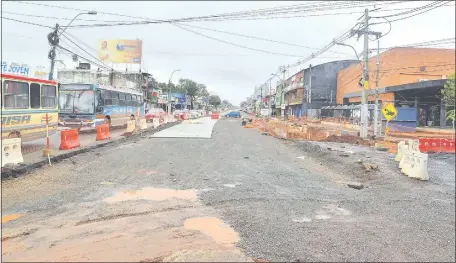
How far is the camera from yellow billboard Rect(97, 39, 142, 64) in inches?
2279

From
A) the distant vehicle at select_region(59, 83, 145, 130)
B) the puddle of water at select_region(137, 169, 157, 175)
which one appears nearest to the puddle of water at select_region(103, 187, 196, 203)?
the puddle of water at select_region(137, 169, 157, 175)

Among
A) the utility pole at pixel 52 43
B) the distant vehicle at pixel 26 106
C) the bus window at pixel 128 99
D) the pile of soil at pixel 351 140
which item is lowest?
the pile of soil at pixel 351 140

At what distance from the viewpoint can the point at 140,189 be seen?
305 inches

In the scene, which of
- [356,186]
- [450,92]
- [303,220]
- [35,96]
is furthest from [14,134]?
[450,92]

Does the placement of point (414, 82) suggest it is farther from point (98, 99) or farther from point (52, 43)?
point (52, 43)

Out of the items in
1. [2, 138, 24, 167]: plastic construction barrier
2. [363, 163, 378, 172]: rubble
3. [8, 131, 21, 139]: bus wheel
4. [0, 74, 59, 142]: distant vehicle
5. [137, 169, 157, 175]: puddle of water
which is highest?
[0, 74, 59, 142]: distant vehicle

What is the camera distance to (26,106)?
13164 mm

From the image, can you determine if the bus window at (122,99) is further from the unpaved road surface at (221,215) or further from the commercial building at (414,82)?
the commercial building at (414,82)

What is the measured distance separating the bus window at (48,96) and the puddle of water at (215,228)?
11134mm

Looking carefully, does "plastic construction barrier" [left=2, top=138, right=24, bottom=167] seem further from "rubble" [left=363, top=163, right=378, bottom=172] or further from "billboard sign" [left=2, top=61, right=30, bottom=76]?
"rubble" [left=363, top=163, right=378, bottom=172]

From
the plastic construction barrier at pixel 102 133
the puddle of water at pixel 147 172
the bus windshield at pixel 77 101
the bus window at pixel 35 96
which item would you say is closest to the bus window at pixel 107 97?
the bus windshield at pixel 77 101

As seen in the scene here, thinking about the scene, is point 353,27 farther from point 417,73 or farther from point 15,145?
point 15,145

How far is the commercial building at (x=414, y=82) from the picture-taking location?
2775cm

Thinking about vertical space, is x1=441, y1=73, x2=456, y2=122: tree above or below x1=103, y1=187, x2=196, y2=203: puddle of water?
above
